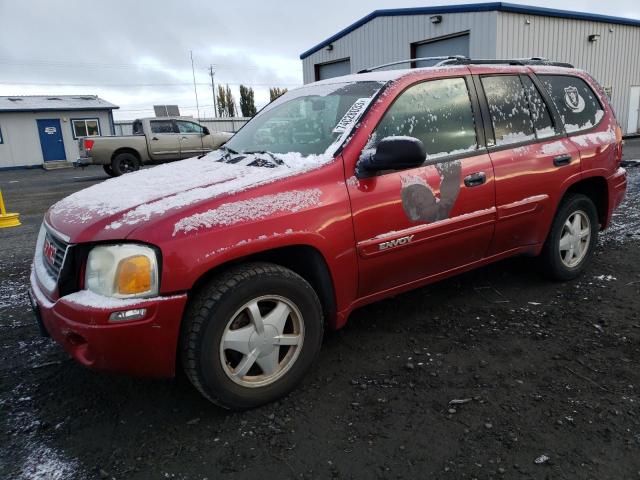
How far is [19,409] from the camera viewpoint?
2.63 metres

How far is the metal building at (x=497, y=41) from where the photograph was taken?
14.9 m

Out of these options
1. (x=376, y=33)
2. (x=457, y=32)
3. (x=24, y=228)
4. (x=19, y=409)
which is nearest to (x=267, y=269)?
(x=19, y=409)

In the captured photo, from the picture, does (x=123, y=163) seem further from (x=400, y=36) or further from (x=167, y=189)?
(x=167, y=189)

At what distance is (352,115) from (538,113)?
1.60 m

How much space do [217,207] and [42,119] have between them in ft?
87.2

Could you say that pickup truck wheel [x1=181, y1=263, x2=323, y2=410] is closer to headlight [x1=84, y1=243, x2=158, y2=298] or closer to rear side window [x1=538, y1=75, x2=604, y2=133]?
headlight [x1=84, y1=243, x2=158, y2=298]

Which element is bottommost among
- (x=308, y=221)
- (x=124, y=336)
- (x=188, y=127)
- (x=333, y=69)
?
(x=124, y=336)

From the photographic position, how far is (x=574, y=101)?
4008 mm

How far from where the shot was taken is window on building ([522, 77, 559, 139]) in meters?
3.68

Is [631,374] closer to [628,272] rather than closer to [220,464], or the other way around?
[628,272]

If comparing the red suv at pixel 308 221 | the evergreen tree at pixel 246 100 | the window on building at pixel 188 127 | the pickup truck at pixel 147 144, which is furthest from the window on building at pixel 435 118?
the evergreen tree at pixel 246 100

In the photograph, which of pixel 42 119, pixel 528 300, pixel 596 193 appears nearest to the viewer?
pixel 528 300

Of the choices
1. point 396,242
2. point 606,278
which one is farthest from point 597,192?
point 396,242

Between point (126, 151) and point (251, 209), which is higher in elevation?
point (126, 151)
